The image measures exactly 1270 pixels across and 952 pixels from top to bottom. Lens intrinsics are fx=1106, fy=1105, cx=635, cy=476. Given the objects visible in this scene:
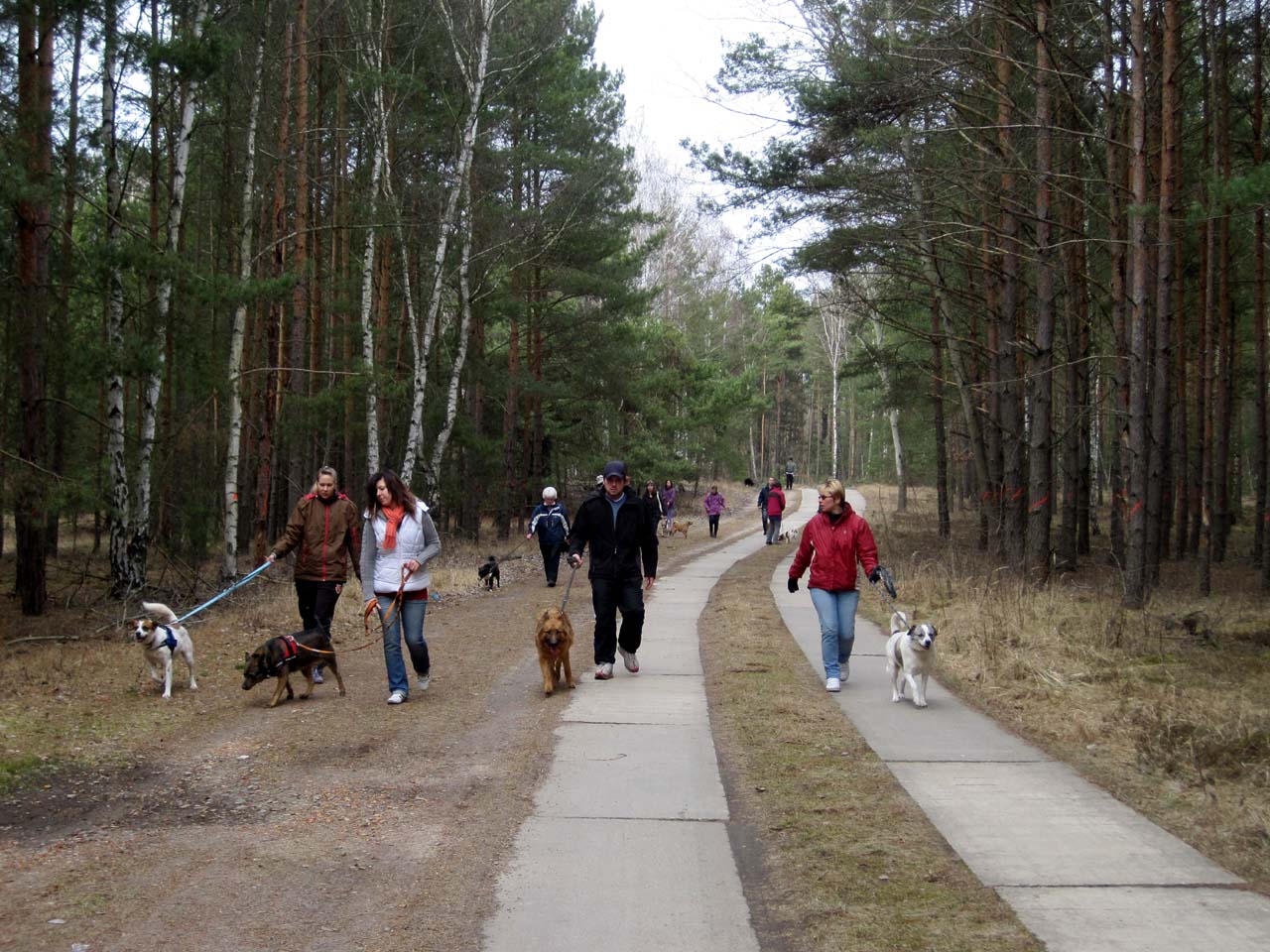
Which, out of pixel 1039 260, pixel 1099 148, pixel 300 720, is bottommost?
pixel 300 720

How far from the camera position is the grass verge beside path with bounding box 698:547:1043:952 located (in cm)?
425

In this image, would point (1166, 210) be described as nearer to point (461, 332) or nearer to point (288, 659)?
point (288, 659)

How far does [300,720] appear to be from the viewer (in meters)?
8.28

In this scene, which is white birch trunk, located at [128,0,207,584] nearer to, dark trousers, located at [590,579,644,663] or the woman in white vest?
the woman in white vest

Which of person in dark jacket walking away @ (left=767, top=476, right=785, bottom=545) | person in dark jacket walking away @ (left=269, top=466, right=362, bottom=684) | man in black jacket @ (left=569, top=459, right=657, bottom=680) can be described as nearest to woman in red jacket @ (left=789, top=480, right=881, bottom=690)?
man in black jacket @ (left=569, top=459, right=657, bottom=680)

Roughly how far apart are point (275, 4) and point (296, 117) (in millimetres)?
2044

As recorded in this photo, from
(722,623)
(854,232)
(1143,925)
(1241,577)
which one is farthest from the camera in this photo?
(1241,577)

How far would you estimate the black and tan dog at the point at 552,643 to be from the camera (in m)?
9.11

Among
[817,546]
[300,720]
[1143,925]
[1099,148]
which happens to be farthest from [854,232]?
[1143,925]

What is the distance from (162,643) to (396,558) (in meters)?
2.04

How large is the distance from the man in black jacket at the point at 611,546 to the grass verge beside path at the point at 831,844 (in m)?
1.14

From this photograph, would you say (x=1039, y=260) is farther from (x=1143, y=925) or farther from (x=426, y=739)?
(x=1143, y=925)

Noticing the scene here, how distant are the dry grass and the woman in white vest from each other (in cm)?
466

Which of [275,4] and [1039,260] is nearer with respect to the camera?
[1039,260]
